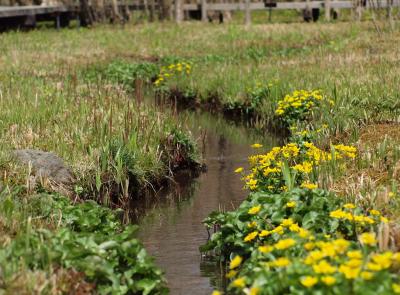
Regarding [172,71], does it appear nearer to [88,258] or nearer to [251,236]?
[251,236]

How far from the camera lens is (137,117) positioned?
1180 cm

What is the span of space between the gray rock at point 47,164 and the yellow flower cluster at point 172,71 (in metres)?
8.49

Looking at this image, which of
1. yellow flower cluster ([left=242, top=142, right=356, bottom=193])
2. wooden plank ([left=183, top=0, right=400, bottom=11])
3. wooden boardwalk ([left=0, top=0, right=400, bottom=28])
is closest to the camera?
yellow flower cluster ([left=242, top=142, right=356, bottom=193])

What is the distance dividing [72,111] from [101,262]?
19.5ft

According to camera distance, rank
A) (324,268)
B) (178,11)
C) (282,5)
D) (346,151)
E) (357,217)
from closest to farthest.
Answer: (324,268) → (357,217) → (346,151) → (178,11) → (282,5)

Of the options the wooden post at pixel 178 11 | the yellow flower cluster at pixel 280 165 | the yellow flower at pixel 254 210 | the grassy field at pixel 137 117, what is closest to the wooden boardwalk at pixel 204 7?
the wooden post at pixel 178 11

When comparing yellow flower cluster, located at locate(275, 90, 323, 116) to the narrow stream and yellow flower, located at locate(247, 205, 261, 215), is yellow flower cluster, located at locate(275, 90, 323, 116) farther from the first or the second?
yellow flower, located at locate(247, 205, 261, 215)

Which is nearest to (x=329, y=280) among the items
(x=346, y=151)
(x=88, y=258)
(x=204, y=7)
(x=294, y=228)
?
(x=294, y=228)

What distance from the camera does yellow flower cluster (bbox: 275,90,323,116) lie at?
13.1 meters

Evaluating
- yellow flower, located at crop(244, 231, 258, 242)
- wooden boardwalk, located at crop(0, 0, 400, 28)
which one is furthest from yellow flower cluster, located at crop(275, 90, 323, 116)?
wooden boardwalk, located at crop(0, 0, 400, 28)

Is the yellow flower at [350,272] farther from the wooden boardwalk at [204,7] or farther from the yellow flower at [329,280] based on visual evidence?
the wooden boardwalk at [204,7]

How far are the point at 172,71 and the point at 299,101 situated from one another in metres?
6.35

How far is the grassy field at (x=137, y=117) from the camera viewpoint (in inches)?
253

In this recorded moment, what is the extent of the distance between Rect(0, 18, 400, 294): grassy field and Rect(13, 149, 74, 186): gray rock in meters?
0.14
